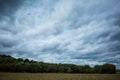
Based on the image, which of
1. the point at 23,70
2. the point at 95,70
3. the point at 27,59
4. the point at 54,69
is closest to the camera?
the point at 23,70

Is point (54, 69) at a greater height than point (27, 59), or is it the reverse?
point (27, 59)

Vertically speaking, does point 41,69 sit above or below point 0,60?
below

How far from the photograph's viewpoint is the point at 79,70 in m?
110

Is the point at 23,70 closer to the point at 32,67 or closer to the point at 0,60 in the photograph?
the point at 32,67

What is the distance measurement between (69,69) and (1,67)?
48.9 meters

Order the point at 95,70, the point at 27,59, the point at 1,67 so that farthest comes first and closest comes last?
the point at 27,59, the point at 95,70, the point at 1,67

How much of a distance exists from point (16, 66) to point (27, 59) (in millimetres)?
59298

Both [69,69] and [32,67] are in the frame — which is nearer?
[32,67]

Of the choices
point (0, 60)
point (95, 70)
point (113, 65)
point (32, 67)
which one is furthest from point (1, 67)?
point (113, 65)

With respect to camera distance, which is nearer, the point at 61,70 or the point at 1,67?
the point at 1,67

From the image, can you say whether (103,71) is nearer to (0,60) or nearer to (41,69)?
(41,69)

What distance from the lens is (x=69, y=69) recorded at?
106 metres

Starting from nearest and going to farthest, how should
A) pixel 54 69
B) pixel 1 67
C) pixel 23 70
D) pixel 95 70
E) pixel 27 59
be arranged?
pixel 1 67, pixel 23 70, pixel 54 69, pixel 95 70, pixel 27 59

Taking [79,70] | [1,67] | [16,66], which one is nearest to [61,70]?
[79,70]
